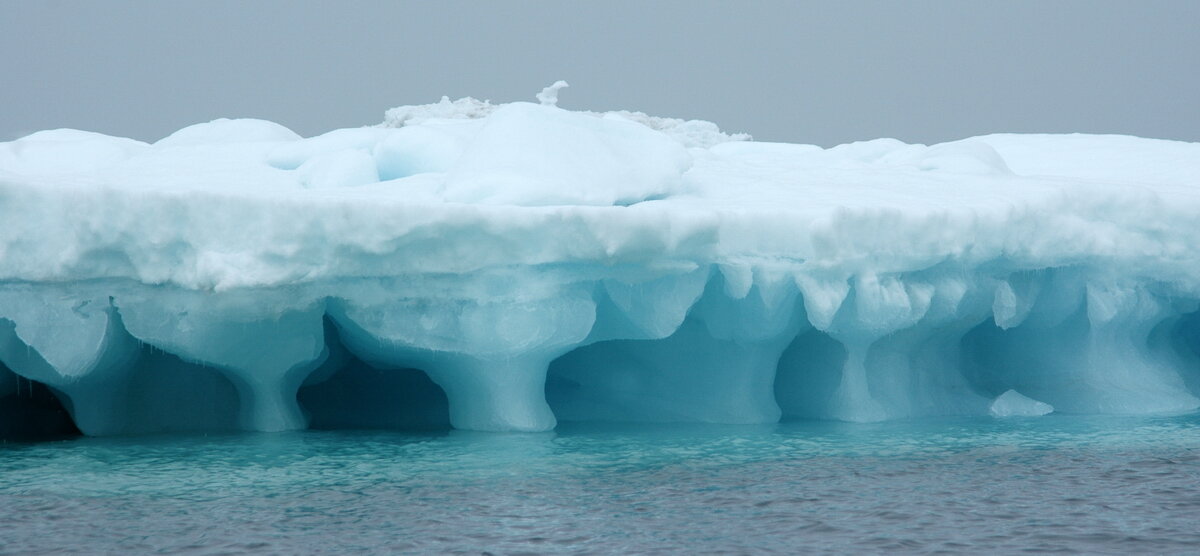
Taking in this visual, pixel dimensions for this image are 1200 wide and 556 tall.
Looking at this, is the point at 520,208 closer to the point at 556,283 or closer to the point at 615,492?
the point at 556,283

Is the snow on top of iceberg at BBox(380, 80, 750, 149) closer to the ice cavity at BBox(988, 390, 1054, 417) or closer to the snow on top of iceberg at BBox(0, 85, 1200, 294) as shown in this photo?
the snow on top of iceberg at BBox(0, 85, 1200, 294)

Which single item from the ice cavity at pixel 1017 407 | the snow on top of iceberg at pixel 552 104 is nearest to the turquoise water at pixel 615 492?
the ice cavity at pixel 1017 407

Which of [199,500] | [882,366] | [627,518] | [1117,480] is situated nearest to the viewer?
[627,518]

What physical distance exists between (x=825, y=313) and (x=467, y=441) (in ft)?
7.49

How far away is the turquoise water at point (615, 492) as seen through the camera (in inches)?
202

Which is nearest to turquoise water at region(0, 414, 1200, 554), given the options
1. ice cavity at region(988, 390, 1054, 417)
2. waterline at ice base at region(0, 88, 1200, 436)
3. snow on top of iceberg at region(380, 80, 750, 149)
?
waterline at ice base at region(0, 88, 1200, 436)

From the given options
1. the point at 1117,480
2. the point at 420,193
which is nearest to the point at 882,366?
the point at 1117,480

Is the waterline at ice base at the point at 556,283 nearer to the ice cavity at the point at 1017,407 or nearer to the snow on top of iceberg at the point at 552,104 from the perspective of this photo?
the ice cavity at the point at 1017,407

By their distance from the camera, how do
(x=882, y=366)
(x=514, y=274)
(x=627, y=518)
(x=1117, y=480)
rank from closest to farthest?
1. (x=627, y=518)
2. (x=1117, y=480)
3. (x=514, y=274)
4. (x=882, y=366)

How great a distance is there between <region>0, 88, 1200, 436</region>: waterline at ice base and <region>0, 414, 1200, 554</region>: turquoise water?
1.73 feet

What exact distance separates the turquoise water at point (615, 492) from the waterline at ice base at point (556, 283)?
1.73 ft

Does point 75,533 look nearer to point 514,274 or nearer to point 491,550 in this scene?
point 491,550

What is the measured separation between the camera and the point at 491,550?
495 cm

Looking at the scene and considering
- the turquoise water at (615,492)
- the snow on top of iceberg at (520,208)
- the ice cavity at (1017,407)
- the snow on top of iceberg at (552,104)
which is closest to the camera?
the turquoise water at (615,492)
